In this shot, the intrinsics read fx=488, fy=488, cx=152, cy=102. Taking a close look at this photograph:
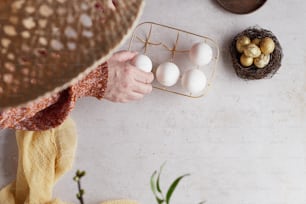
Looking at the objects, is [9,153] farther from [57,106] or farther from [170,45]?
[170,45]

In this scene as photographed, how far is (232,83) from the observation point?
3.76ft

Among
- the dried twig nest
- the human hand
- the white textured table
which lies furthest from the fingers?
the dried twig nest

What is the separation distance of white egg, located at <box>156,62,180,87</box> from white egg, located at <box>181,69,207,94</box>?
2 centimetres

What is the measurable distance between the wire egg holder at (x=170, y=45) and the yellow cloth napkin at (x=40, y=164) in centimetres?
26

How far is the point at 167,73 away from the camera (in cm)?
107

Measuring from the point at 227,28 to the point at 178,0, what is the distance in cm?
13

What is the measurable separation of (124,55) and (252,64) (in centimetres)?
29

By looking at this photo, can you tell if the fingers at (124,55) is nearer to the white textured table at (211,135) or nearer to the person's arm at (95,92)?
the person's arm at (95,92)

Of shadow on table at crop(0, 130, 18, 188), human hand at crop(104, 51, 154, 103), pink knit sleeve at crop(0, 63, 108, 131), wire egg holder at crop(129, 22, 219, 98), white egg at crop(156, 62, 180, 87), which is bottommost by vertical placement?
shadow on table at crop(0, 130, 18, 188)

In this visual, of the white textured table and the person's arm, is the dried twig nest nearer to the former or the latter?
the white textured table

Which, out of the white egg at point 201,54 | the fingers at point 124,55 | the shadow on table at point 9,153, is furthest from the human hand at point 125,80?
the shadow on table at point 9,153

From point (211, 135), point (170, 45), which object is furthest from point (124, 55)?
point (211, 135)

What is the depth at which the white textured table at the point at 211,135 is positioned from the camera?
1.13 meters

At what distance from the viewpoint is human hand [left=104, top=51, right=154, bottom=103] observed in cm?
100
